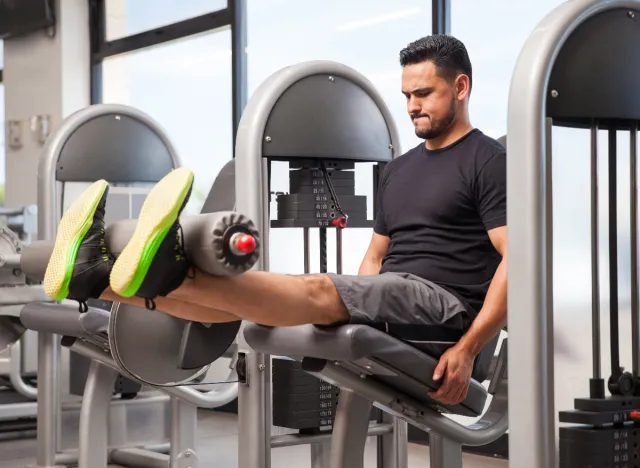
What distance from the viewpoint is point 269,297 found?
6.07 ft

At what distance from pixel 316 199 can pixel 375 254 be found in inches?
10.8

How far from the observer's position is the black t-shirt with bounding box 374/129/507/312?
2195 mm

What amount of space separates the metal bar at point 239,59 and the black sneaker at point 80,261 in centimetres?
283

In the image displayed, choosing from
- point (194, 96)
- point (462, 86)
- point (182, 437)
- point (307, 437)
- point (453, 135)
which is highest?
point (194, 96)

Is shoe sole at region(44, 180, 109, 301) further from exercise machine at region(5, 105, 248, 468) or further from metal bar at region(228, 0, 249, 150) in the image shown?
metal bar at region(228, 0, 249, 150)

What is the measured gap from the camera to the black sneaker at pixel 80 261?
6.21 ft

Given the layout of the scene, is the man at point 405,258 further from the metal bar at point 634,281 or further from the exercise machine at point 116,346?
the exercise machine at point 116,346

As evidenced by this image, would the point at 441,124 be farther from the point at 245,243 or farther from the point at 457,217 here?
the point at 245,243

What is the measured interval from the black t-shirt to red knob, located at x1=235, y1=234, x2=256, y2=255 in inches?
26.2

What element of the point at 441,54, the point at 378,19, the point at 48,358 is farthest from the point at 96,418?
the point at 378,19

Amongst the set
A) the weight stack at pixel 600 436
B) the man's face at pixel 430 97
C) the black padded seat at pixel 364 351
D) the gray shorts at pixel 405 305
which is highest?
the man's face at pixel 430 97

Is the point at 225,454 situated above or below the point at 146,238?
below

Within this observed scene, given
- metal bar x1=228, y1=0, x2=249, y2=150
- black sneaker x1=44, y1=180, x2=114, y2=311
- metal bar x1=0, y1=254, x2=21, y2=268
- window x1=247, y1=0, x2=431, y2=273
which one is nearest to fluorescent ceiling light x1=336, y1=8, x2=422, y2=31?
window x1=247, y1=0, x2=431, y2=273

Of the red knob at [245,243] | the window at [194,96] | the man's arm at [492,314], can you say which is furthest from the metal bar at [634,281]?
the window at [194,96]
